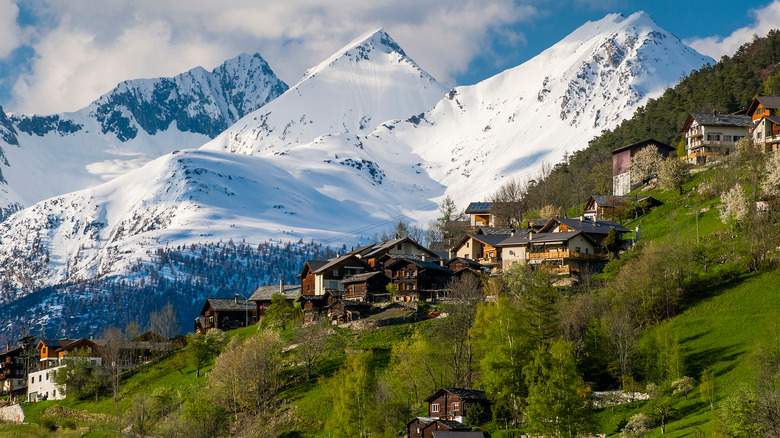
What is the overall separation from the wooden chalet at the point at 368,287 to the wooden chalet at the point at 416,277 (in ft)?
4.23

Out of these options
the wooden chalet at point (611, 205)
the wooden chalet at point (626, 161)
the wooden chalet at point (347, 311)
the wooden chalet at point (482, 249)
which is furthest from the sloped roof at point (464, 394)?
the wooden chalet at point (626, 161)

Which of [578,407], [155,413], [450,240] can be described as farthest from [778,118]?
[155,413]

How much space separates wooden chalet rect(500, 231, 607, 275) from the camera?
351 feet

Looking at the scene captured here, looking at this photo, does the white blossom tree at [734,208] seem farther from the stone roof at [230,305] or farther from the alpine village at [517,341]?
the stone roof at [230,305]

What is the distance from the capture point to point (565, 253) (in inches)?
4220

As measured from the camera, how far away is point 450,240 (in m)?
151

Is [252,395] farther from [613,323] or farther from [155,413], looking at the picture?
[613,323]

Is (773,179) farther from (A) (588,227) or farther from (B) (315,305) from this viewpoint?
(B) (315,305)

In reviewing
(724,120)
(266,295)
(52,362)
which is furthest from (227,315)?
(724,120)

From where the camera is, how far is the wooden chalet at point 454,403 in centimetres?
7125

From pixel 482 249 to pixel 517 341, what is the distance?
53858 mm

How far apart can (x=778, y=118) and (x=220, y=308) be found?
275 ft

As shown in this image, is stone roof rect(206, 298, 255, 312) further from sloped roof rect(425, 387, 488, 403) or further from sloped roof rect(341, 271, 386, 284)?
sloped roof rect(425, 387, 488, 403)

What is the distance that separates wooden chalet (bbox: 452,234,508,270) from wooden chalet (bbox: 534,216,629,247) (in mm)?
7062
